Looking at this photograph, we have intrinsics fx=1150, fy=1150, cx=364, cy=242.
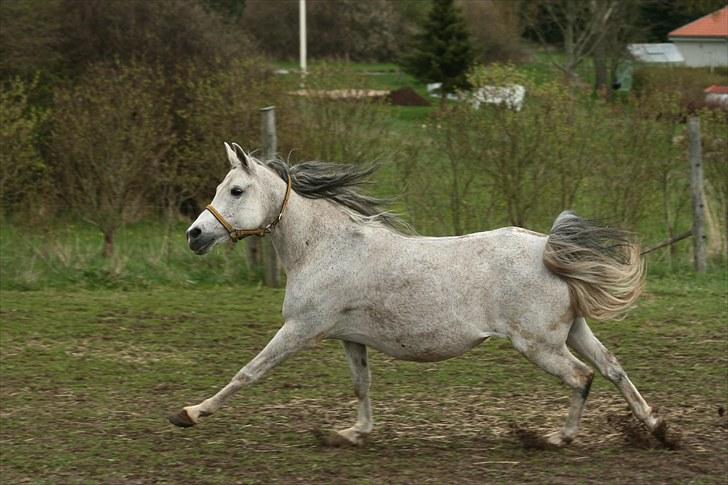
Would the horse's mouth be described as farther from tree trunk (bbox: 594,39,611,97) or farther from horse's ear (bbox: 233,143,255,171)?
tree trunk (bbox: 594,39,611,97)

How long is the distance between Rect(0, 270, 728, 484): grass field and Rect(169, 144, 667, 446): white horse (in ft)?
1.04

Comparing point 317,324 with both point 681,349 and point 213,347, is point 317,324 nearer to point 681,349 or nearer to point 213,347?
point 213,347

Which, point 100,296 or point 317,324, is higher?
point 317,324

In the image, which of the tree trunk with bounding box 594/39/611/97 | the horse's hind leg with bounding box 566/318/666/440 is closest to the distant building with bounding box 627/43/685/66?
the tree trunk with bounding box 594/39/611/97

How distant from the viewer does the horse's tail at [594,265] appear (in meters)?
6.22

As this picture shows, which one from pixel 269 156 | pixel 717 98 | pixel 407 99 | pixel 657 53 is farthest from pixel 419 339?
pixel 657 53

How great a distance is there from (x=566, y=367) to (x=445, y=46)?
28.2 meters

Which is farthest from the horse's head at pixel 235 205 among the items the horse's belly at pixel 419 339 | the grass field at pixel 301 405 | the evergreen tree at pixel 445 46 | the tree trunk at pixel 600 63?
the tree trunk at pixel 600 63

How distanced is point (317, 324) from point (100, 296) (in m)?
5.68

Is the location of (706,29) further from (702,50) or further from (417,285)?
(417,285)

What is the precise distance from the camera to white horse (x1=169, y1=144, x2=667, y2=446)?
6.19 metres

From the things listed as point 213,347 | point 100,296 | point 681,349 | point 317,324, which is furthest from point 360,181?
point 100,296

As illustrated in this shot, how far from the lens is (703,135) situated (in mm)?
13727

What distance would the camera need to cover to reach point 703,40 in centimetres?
3962
